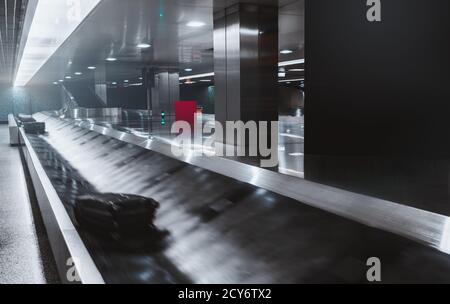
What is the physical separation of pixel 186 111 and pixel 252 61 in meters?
7.02

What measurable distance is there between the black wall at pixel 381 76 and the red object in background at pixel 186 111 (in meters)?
9.21

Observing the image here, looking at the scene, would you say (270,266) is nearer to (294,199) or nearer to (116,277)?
(294,199)

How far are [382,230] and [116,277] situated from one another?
2.16m

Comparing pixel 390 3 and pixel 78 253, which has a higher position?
pixel 390 3

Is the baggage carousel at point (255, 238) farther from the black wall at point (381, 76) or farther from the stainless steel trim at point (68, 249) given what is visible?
the black wall at point (381, 76)

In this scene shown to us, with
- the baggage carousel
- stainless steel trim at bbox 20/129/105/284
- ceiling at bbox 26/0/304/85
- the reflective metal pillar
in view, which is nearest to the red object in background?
ceiling at bbox 26/0/304/85

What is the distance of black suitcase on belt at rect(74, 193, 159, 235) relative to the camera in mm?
4699

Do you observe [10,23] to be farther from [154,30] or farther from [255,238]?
[255,238]

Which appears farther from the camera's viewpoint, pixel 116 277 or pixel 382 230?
pixel 116 277

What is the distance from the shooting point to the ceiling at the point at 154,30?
26.7 feet

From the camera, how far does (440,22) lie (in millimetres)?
4668

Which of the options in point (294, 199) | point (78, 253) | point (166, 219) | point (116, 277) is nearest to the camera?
point (78, 253)

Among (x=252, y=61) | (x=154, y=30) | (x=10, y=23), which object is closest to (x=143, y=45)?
(x=154, y=30)

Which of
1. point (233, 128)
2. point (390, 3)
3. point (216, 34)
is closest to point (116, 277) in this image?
point (390, 3)
